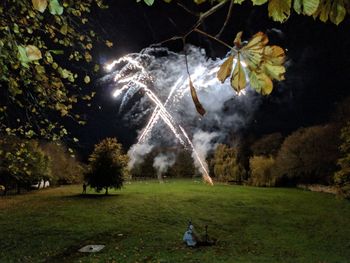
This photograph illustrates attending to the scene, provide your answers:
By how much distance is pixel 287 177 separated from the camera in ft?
212

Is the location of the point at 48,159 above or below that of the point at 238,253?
above

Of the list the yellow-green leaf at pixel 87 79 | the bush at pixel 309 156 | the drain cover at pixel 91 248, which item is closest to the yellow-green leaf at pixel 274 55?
the yellow-green leaf at pixel 87 79

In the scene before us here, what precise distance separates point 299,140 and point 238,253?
45.0m

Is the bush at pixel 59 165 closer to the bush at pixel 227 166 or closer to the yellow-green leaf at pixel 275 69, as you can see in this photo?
the bush at pixel 227 166

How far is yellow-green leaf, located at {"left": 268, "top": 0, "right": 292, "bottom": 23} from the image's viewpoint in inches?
67.9

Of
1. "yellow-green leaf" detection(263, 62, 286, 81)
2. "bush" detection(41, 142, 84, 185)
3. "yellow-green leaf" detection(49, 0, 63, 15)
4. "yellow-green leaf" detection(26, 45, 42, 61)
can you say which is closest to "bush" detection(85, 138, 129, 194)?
"bush" detection(41, 142, 84, 185)

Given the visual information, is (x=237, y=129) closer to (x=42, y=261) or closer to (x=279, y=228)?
(x=279, y=228)

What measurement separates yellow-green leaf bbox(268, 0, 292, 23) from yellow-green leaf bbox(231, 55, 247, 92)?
0.98ft

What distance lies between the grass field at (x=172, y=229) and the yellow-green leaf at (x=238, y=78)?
59.1 ft

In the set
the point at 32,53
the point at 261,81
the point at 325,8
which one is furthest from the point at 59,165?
the point at 261,81

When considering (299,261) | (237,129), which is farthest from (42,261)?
(237,129)

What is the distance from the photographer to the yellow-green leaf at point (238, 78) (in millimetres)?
1774

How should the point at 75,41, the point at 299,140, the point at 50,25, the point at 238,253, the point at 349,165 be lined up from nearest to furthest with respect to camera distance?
the point at 50,25 < the point at 75,41 < the point at 349,165 < the point at 238,253 < the point at 299,140

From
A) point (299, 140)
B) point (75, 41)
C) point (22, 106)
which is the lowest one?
point (22, 106)
